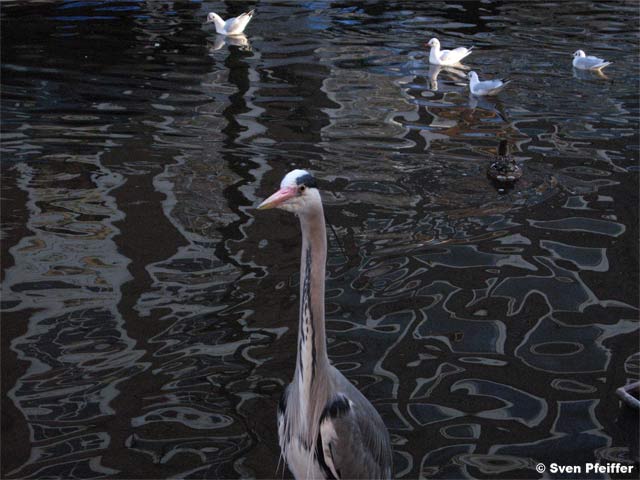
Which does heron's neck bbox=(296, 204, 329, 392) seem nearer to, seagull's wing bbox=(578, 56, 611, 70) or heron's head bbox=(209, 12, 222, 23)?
seagull's wing bbox=(578, 56, 611, 70)

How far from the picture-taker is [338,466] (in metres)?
4.52

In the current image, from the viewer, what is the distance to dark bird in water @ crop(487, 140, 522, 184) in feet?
32.3

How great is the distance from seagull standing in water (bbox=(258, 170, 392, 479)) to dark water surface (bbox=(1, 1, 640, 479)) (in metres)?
0.92

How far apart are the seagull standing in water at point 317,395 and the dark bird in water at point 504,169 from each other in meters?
5.68

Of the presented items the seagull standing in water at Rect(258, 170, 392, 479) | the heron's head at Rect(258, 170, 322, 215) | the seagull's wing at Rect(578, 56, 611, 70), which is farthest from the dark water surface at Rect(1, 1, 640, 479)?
the heron's head at Rect(258, 170, 322, 215)

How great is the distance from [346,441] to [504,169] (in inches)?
235

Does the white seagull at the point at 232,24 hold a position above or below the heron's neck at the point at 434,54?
above

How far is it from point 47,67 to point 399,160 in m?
6.65

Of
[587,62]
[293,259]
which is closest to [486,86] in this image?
[587,62]

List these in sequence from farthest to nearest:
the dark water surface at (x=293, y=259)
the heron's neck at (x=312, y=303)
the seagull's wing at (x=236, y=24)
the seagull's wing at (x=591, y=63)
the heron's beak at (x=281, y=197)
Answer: the seagull's wing at (x=236, y=24)
the seagull's wing at (x=591, y=63)
the dark water surface at (x=293, y=259)
the heron's neck at (x=312, y=303)
the heron's beak at (x=281, y=197)

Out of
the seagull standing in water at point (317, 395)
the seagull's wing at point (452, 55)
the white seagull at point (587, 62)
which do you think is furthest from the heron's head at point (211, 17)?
the seagull standing in water at point (317, 395)

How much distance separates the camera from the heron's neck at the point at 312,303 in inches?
174

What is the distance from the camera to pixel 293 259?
8.20 metres

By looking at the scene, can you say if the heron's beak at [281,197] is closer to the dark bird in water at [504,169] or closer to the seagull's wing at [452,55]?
the dark bird in water at [504,169]
